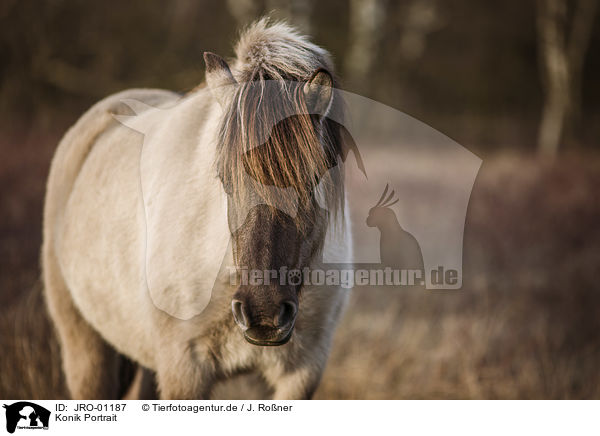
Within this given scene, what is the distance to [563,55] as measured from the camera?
19.6 ft

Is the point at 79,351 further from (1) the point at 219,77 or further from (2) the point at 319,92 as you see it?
(2) the point at 319,92

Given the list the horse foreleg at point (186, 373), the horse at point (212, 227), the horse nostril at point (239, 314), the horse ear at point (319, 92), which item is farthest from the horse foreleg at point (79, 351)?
the horse ear at point (319, 92)

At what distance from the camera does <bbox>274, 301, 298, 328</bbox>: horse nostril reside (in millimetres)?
1147

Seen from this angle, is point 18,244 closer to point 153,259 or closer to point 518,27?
point 153,259

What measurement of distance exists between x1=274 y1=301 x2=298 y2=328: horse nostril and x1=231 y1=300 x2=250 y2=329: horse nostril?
0.07 meters

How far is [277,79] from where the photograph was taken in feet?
4.25

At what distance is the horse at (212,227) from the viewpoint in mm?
1217

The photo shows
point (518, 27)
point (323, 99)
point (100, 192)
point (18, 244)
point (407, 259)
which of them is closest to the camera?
point (323, 99)

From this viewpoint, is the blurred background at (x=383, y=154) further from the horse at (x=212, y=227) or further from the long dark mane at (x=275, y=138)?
the long dark mane at (x=275, y=138)

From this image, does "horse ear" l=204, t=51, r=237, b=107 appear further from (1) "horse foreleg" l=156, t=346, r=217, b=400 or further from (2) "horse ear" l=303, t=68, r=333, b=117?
(1) "horse foreleg" l=156, t=346, r=217, b=400

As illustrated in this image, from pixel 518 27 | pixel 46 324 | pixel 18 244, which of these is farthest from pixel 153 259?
pixel 518 27

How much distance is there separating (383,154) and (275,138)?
4.31 m

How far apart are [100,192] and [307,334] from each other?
93cm
